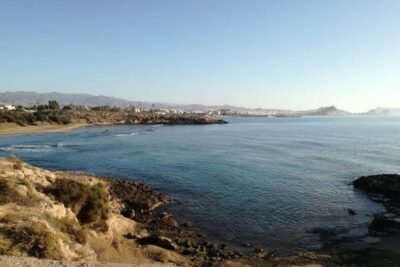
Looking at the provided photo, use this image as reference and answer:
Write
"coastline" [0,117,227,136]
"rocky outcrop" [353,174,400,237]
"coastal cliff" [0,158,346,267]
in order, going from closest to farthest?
"coastal cliff" [0,158,346,267] → "rocky outcrop" [353,174,400,237] → "coastline" [0,117,227,136]

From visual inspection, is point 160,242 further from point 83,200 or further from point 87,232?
point 83,200

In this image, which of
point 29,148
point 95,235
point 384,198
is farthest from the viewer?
point 29,148

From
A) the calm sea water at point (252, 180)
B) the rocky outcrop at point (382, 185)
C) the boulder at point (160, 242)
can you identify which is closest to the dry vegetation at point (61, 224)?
the boulder at point (160, 242)

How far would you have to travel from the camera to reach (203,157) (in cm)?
6097

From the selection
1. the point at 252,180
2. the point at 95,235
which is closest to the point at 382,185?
the point at 252,180

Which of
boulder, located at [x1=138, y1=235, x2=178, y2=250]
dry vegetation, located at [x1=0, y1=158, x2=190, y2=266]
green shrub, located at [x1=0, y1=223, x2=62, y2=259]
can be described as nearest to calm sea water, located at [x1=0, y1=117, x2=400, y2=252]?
boulder, located at [x1=138, y1=235, x2=178, y2=250]

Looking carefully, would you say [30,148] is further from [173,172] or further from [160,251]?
[160,251]

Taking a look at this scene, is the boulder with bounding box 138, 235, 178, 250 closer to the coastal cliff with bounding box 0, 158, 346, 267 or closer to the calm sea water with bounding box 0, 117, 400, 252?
the coastal cliff with bounding box 0, 158, 346, 267

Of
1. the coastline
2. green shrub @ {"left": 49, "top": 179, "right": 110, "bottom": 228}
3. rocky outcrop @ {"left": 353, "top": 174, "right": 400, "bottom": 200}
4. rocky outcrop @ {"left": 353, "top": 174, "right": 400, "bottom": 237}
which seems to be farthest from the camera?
the coastline

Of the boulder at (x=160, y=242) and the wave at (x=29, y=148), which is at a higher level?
the boulder at (x=160, y=242)

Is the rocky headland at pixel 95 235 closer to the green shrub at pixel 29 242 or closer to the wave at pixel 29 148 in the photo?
the green shrub at pixel 29 242

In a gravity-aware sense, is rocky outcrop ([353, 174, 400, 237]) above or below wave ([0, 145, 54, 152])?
above

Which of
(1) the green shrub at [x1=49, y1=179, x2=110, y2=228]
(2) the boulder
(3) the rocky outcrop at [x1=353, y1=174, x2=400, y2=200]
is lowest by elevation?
(2) the boulder

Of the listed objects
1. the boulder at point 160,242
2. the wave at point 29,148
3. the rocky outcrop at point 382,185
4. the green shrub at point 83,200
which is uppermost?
the green shrub at point 83,200
